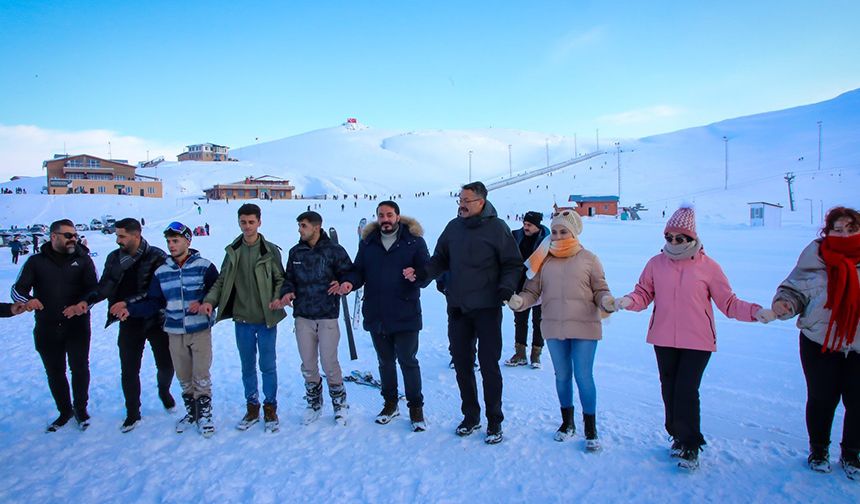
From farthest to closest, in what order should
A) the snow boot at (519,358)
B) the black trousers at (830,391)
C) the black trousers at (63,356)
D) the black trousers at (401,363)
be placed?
the snow boot at (519,358)
the black trousers at (63,356)
the black trousers at (401,363)
the black trousers at (830,391)

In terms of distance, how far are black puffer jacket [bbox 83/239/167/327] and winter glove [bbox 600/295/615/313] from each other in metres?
3.93

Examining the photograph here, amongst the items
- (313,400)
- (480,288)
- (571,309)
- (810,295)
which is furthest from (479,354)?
(810,295)

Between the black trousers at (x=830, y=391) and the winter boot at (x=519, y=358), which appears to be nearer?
the black trousers at (x=830, y=391)

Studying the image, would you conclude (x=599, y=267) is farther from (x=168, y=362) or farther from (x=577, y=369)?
(x=168, y=362)

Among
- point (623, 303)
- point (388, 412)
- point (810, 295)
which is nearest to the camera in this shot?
point (810, 295)

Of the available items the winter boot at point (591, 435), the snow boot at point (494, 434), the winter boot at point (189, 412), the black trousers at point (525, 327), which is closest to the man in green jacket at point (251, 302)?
the winter boot at point (189, 412)

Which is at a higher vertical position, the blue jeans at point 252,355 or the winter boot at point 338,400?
the blue jeans at point 252,355

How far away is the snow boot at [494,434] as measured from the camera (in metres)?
4.28

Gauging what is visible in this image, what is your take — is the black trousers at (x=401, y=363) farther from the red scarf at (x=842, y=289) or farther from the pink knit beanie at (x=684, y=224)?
the red scarf at (x=842, y=289)

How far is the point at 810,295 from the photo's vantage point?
3662 millimetres

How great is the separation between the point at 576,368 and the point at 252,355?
2.90 m

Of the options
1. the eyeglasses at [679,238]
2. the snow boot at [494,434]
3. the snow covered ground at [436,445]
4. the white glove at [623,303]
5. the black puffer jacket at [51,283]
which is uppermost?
the eyeglasses at [679,238]

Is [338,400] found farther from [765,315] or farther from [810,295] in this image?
[810,295]

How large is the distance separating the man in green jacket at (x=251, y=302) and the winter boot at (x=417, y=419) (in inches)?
48.1
